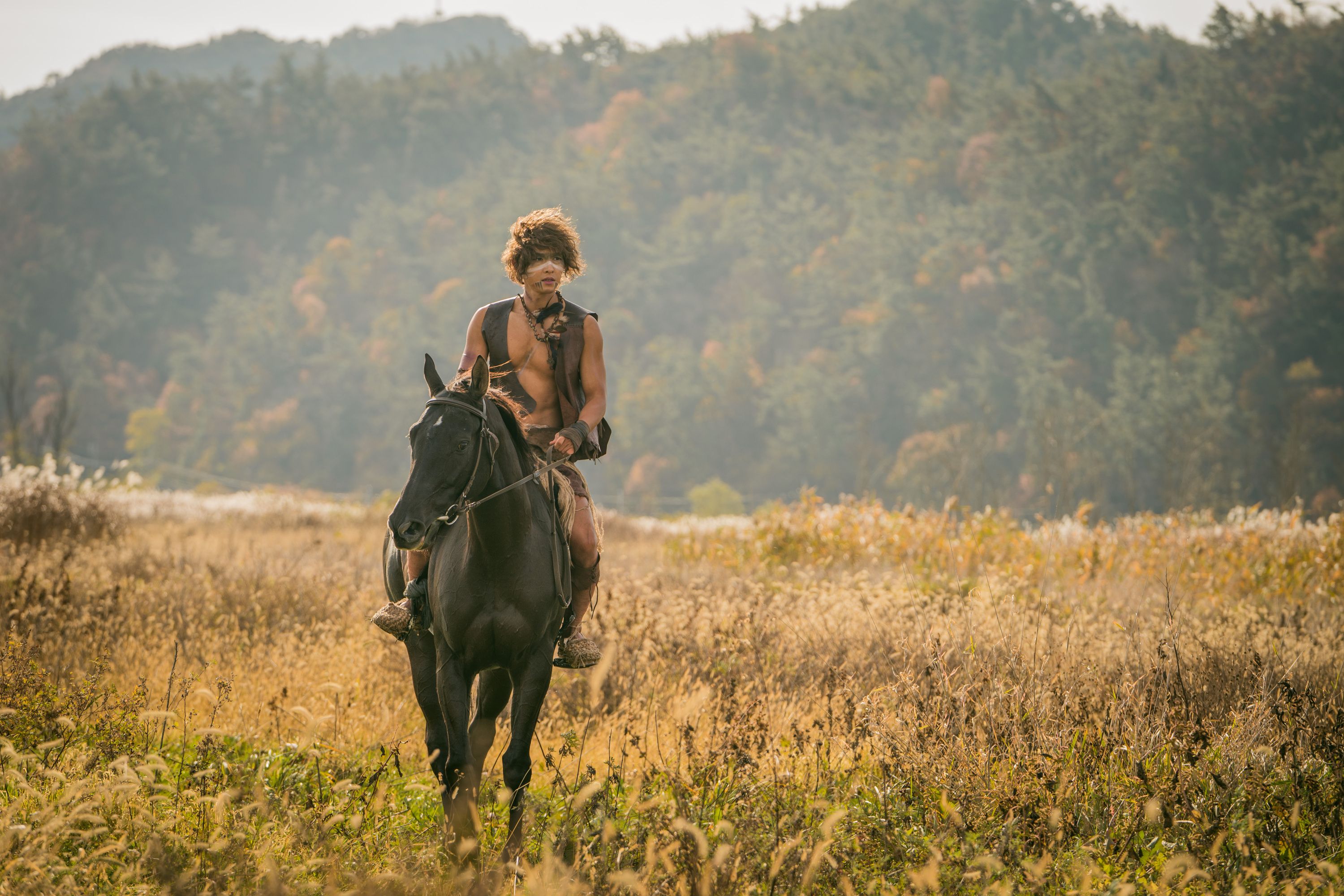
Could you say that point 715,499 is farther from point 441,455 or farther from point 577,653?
point 441,455

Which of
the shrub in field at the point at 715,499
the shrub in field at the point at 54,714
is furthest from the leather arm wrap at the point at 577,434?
the shrub in field at the point at 715,499

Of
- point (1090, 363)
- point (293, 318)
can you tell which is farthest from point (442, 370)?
point (1090, 363)

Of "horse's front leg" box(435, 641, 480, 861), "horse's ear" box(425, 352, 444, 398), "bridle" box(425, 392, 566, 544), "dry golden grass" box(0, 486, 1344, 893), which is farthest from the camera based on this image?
"horse's ear" box(425, 352, 444, 398)

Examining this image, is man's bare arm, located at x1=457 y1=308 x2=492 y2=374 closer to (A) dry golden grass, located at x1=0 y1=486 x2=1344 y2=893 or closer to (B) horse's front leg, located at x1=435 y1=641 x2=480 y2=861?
(B) horse's front leg, located at x1=435 y1=641 x2=480 y2=861

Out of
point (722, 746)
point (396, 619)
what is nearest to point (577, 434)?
point (396, 619)

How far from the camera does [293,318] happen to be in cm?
8006

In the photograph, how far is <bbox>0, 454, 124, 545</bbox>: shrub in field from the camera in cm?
1205

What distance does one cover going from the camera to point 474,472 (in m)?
4.12

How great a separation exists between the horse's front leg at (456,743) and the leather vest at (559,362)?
1.29m

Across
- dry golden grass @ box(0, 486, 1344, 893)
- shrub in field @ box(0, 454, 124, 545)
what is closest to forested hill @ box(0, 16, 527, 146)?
shrub in field @ box(0, 454, 124, 545)

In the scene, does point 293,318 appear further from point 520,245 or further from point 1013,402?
point 520,245

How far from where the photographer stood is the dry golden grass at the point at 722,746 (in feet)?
12.1

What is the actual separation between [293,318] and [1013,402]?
194 feet

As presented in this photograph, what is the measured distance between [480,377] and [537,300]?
1037 millimetres
